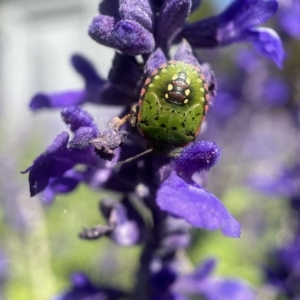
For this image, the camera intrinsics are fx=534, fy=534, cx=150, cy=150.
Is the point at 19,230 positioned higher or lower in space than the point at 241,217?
higher

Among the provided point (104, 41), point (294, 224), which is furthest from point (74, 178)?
point (294, 224)

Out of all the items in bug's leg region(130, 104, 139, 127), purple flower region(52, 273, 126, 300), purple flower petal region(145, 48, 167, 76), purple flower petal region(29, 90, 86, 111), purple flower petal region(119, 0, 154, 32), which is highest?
purple flower petal region(119, 0, 154, 32)

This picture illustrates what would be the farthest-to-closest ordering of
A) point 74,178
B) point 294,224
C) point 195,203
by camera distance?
point 294,224 → point 74,178 → point 195,203

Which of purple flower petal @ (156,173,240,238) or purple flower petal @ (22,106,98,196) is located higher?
purple flower petal @ (156,173,240,238)

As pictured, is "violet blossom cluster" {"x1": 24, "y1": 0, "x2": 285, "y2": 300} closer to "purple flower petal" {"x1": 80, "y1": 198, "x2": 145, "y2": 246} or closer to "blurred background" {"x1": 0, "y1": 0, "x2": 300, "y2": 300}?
"purple flower petal" {"x1": 80, "y1": 198, "x2": 145, "y2": 246}

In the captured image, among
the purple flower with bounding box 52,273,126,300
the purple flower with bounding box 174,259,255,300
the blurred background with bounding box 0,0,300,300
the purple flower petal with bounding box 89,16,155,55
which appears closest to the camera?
the purple flower petal with bounding box 89,16,155,55

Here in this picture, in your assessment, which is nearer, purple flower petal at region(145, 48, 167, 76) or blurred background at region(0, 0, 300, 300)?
purple flower petal at region(145, 48, 167, 76)

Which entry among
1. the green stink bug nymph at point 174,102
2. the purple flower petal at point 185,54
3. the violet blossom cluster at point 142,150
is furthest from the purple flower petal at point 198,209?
the purple flower petal at point 185,54

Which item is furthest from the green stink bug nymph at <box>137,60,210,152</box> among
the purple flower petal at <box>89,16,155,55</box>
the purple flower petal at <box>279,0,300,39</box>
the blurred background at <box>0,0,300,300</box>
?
the purple flower petal at <box>279,0,300,39</box>

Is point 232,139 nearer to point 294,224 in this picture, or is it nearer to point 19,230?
point 294,224
